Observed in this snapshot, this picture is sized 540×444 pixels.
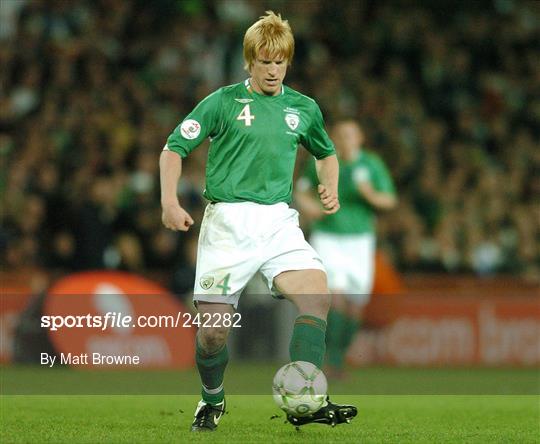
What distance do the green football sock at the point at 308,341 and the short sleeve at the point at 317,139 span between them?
0.97 m

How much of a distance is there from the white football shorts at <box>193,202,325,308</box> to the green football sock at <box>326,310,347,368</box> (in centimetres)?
493

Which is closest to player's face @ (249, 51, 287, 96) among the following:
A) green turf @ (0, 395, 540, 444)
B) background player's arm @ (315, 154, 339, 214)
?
background player's arm @ (315, 154, 339, 214)

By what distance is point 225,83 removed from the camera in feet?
53.6

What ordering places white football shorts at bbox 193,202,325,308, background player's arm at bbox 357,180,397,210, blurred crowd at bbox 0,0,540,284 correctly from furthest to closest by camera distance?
blurred crowd at bbox 0,0,540,284 → background player's arm at bbox 357,180,397,210 → white football shorts at bbox 193,202,325,308

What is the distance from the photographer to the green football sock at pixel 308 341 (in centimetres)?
659

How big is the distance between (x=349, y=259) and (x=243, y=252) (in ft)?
17.2

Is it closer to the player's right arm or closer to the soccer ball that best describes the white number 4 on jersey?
the player's right arm

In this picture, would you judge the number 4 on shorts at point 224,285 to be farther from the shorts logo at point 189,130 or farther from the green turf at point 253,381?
the green turf at point 253,381

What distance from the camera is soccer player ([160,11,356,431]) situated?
6.66 metres

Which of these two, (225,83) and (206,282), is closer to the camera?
(206,282)

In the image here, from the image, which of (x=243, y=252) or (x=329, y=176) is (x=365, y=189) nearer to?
(x=329, y=176)

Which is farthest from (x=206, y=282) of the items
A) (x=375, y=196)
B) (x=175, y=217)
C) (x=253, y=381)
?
(x=375, y=196)

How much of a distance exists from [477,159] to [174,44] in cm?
409

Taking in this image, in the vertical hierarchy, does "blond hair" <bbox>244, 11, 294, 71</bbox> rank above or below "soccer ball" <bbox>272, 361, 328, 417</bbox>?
above
